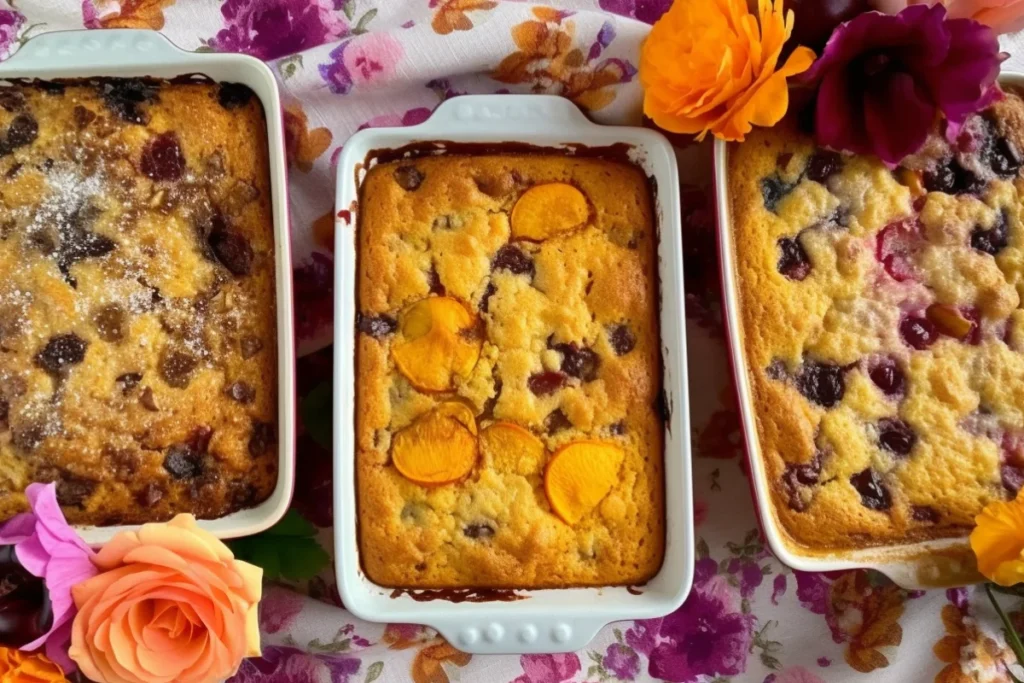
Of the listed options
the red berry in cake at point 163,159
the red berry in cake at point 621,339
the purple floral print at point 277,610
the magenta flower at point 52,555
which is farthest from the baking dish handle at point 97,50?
the purple floral print at point 277,610

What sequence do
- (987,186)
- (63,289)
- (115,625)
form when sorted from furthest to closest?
(987,186), (63,289), (115,625)

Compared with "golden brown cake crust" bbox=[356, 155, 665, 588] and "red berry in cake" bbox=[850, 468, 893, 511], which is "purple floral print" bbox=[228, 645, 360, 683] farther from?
"red berry in cake" bbox=[850, 468, 893, 511]

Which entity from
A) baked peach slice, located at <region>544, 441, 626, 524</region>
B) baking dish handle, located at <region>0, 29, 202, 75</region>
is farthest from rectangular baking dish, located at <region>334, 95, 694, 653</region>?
baking dish handle, located at <region>0, 29, 202, 75</region>

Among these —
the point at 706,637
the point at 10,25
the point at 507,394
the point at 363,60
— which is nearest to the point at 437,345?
the point at 507,394

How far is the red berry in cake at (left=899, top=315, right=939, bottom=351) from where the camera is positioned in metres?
1.47

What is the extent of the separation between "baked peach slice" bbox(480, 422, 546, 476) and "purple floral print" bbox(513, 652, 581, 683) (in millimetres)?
368

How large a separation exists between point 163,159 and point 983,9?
4.53ft

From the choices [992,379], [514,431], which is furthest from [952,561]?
[514,431]

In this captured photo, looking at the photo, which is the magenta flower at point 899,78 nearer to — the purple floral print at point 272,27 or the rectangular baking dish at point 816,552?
the rectangular baking dish at point 816,552

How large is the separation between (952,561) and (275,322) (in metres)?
1.18

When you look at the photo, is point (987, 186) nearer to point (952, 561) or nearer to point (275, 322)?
point (952, 561)

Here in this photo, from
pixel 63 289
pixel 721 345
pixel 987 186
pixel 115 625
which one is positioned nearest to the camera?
pixel 115 625

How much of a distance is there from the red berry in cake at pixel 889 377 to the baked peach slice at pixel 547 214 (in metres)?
0.55

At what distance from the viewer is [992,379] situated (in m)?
1.46
